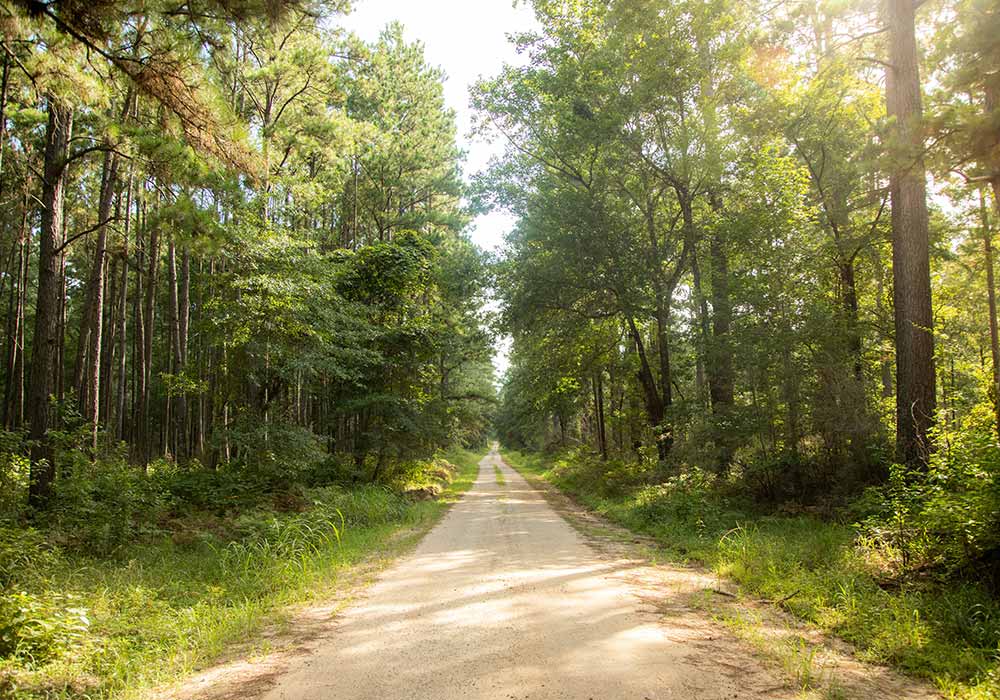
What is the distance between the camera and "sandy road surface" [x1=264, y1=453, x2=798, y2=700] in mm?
3707

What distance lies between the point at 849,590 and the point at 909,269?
5615mm

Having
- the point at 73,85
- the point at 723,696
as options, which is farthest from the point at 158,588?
the point at 73,85

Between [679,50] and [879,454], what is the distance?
11.6 metres

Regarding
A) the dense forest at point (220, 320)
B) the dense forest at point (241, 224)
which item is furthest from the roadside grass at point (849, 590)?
the dense forest at point (241, 224)

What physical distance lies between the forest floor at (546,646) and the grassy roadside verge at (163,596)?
0.52 meters

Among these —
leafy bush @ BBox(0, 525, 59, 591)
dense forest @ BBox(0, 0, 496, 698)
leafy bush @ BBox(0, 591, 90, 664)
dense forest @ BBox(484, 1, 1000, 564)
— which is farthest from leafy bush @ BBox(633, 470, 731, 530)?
leafy bush @ BBox(0, 525, 59, 591)

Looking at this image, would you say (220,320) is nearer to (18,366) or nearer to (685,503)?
(685,503)

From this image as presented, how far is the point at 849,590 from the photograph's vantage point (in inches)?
224

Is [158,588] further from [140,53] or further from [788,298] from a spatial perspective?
[788,298]

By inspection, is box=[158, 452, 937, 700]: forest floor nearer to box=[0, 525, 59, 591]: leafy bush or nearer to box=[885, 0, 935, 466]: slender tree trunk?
box=[0, 525, 59, 591]: leafy bush

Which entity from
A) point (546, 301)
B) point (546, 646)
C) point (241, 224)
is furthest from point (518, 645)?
point (546, 301)

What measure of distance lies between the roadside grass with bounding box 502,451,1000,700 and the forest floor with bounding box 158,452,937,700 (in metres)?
0.29

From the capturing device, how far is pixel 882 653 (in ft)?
14.5

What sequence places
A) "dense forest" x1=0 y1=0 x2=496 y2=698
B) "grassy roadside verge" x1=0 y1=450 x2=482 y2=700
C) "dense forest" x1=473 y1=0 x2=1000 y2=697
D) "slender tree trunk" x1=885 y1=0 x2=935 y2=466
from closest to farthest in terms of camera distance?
"grassy roadside verge" x1=0 y1=450 x2=482 y2=700 < "dense forest" x1=0 y1=0 x2=496 y2=698 < "dense forest" x1=473 y1=0 x2=1000 y2=697 < "slender tree trunk" x1=885 y1=0 x2=935 y2=466
